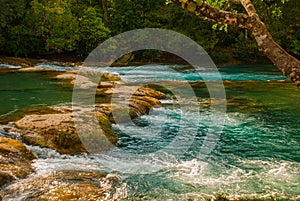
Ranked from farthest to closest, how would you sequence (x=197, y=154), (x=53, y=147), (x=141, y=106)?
(x=141, y=106), (x=197, y=154), (x=53, y=147)

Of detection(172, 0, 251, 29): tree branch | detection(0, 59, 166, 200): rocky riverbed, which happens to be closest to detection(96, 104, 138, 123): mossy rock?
detection(0, 59, 166, 200): rocky riverbed

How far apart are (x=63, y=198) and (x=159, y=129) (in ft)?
16.9

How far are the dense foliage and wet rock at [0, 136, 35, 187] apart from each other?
2595cm

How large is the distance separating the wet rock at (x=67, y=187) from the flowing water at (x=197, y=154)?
1.12 feet

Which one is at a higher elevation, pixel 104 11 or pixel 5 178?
pixel 104 11

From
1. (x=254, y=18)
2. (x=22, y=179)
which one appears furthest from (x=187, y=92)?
(x=254, y=18)

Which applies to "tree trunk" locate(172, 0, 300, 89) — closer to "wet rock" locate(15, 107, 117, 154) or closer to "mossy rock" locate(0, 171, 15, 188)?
"mossy rock" locate(0, 171, 15, 188)

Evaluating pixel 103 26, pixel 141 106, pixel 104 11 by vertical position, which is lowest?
pixel 141 106

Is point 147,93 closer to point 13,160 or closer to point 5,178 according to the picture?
point 13,160

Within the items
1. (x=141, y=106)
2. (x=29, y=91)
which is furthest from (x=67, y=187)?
(x=29, y=91)

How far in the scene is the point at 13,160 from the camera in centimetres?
623

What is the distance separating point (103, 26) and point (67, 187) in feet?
101

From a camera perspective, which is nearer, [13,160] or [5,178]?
[5,178]

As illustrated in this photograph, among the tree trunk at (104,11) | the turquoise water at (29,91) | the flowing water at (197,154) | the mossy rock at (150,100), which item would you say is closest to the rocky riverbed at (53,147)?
the flowing water at (197,154)
